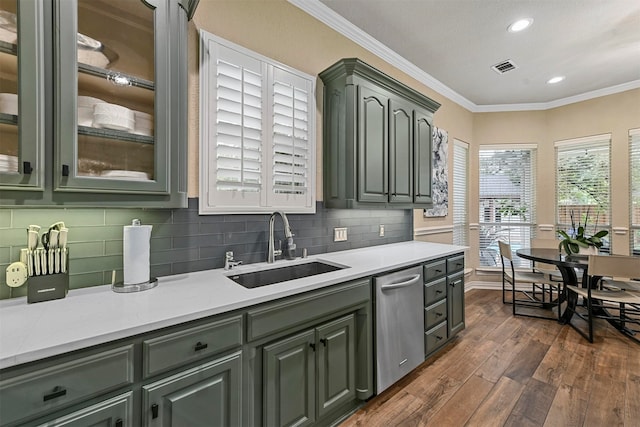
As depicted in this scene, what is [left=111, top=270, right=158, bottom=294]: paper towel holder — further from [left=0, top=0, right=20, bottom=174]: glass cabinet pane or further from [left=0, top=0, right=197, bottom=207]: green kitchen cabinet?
[left=0, top=0, right=20, bottom=174]: glass cabinet pane

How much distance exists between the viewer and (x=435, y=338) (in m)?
2.43

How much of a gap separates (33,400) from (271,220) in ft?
4.36

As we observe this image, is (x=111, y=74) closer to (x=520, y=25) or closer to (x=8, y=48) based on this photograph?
(x=8, y=48)

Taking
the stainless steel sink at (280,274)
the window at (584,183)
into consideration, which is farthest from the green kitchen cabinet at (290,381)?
the window at (584,183)

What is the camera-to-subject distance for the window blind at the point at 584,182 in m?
3.93

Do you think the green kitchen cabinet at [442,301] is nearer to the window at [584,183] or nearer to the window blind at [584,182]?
the window at [584,183]

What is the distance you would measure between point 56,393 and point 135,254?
0.62 m

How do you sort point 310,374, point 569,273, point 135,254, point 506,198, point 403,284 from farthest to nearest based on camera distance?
point 506,198 → point 569,273 → point 403,284 → point 310,374 → point 135,254

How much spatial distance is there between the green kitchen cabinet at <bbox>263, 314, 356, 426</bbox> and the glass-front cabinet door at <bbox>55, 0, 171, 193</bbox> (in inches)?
40.0

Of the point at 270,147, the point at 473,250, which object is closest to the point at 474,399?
the point at 270,147

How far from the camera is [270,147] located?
2027 mm

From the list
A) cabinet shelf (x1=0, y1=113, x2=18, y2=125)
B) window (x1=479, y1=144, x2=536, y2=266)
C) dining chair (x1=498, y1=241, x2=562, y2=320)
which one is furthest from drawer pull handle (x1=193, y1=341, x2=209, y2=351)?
window (x1=479, y1=144, x2=536, y2=266)

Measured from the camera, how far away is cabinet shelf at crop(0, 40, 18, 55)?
1.02 m

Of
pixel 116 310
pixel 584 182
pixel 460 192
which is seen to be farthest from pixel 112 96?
pixel 584 182
